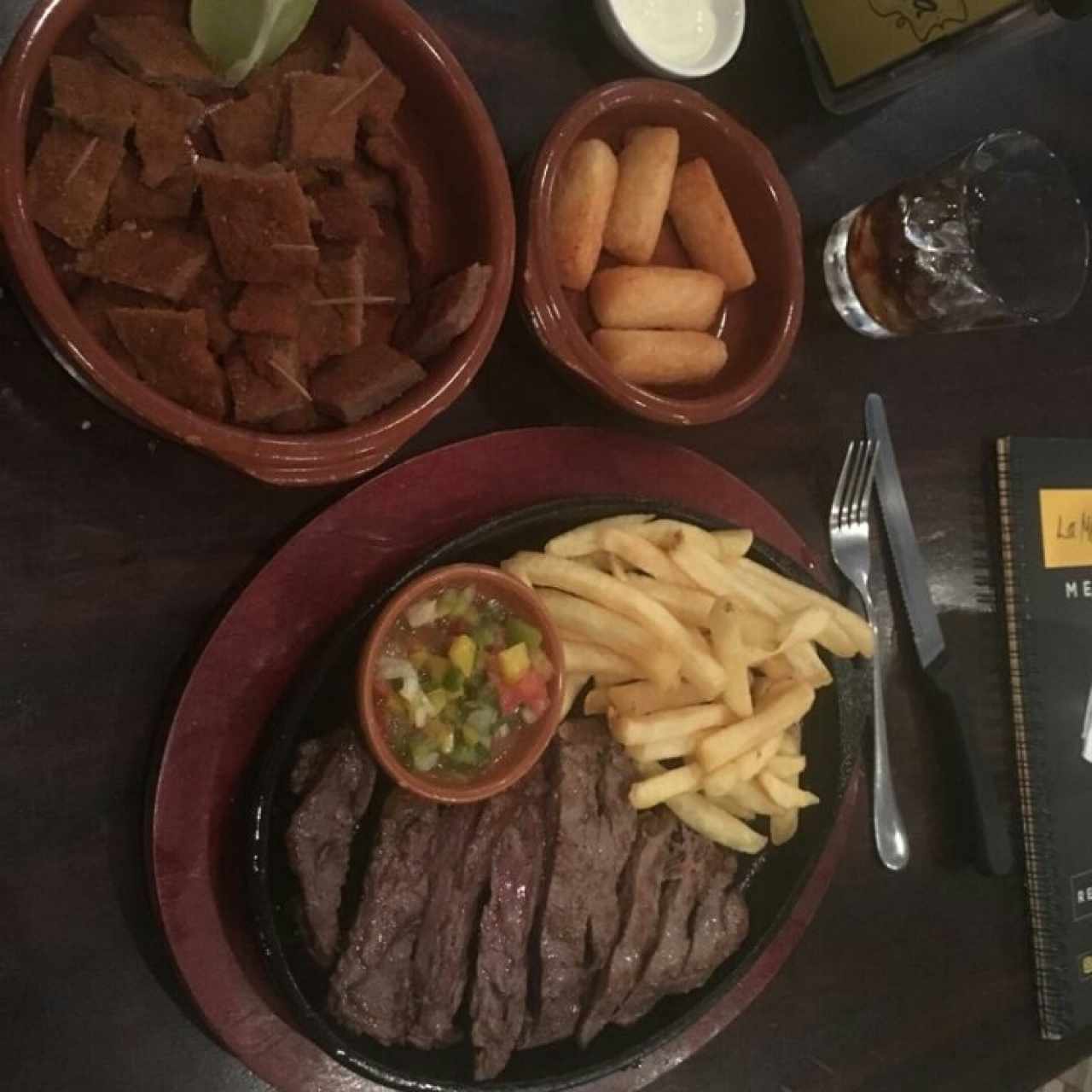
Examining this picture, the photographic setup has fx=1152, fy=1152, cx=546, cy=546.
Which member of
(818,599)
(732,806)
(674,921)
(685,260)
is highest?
(685,260)

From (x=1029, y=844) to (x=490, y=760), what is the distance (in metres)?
1.56

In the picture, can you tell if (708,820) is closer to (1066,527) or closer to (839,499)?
(839,499)

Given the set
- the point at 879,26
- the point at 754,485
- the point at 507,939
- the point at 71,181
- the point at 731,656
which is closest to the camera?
the point at 71,181

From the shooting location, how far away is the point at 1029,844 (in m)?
2.75

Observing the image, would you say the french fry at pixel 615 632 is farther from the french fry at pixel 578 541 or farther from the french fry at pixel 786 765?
the french fry at pixel 786 765

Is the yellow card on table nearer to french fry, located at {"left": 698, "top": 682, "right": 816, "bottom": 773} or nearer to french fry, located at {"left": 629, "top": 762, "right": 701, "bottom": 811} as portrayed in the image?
french fry, located at {"left": 698, "top": 682, "right": 816, "bottom": 773}

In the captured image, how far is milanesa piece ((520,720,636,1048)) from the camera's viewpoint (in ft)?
6.31

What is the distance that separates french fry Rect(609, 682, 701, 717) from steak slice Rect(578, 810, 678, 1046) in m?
0.21

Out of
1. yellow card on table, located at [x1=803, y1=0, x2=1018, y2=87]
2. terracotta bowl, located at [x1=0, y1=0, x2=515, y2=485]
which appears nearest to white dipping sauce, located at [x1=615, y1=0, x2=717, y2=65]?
yellow card on table, located at [x1=803, y1=0, x2=1018, y2=87]

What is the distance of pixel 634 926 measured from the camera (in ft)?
6.53

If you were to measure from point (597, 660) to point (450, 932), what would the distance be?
0.51 metres

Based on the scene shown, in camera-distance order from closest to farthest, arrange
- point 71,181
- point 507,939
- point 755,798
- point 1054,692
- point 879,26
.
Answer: point 71,181, point 507,939, point 755,798, point 879,26, point 1054,692

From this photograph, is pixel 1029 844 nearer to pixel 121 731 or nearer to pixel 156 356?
pixel 121 731

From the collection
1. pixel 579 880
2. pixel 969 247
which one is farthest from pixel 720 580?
pixel 969 247
